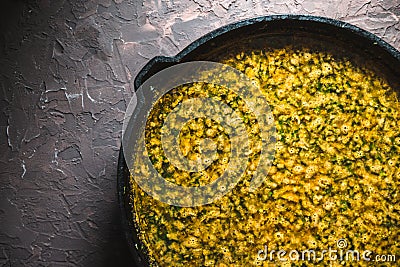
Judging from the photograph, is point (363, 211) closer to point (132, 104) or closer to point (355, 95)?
point (355, 95)

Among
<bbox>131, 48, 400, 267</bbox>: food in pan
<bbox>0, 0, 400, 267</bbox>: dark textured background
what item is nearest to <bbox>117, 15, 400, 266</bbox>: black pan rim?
<bbox>131, 48, 400, 267</bbox>: food in pan

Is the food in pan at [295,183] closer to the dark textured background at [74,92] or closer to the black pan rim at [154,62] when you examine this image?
the black pan rim at [154,62]

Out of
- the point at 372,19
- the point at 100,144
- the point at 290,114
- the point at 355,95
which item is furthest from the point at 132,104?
the point at 372,19

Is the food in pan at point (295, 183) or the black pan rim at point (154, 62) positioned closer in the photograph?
the black pan rim at point (154, 62)

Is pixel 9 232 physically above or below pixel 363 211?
below

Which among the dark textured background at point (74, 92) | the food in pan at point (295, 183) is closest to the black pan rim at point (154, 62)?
the food in pan at point (295, 183)

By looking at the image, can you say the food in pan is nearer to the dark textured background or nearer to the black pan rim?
the black pan rim

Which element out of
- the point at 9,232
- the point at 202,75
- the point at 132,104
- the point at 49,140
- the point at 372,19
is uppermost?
the point at 372,19
